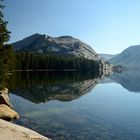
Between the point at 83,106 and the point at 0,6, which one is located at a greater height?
the point at 0,6

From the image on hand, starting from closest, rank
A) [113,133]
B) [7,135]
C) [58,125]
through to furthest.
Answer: [7,135] < [113,133] < [58,125]

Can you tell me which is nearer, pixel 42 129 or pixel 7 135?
pixel 7 135

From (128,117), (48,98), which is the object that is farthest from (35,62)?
(128,117)

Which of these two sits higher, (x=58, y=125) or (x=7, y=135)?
(x=7, y=135)

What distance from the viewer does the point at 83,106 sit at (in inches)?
2208

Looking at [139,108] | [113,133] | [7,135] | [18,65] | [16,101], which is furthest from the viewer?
[18,65]

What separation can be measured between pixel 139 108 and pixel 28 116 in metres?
22.3

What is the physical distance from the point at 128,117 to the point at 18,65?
129046 millimetres

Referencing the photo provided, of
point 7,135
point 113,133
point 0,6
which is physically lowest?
point 113,133

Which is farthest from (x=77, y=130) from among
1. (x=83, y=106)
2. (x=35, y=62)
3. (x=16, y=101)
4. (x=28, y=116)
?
(x=35, y=62)

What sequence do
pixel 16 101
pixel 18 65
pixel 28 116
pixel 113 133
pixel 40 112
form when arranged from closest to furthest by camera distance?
pixel 113 133 → pixel 28 116 → pixel 40 112 → pixel 16 101 → pixel 18 65

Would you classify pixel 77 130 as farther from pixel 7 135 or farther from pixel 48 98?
pixel 48 98

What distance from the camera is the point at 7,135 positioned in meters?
21.5

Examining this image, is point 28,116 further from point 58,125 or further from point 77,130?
point 77,130
